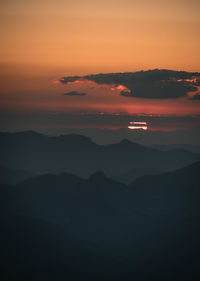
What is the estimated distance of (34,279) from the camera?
655ft

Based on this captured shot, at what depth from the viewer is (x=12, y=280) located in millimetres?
198125

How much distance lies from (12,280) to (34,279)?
888 centimetres
